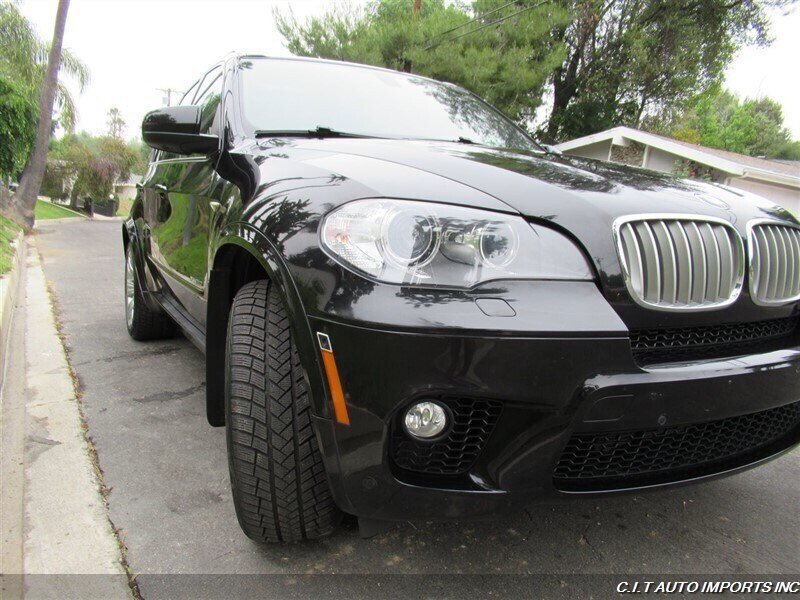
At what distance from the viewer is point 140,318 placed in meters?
4.04

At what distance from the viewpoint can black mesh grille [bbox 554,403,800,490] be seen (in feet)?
4.93

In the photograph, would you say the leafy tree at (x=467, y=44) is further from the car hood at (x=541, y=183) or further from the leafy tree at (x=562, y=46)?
the car hood at (x=541, y=183)

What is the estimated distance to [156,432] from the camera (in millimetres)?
2748

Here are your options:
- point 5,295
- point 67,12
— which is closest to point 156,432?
point 5,295

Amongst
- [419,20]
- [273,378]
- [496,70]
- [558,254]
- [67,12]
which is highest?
[419,20]

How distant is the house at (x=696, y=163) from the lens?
14.1 metres

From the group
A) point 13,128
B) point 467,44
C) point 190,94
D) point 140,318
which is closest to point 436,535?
point 140,318

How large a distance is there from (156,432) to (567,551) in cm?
190

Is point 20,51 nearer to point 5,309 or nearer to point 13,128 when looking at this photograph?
point 13,128

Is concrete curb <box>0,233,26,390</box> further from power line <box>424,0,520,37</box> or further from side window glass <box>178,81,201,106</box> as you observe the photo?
power line <box>424,0,520,37</box>

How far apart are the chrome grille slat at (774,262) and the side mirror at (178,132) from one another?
6.26ft

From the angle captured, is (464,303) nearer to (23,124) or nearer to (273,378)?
(273,378)

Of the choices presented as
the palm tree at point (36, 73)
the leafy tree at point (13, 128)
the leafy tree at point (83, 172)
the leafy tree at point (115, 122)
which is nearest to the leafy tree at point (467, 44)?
the palm tree at point (36, 73)

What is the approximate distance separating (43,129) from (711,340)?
55.7 feet
